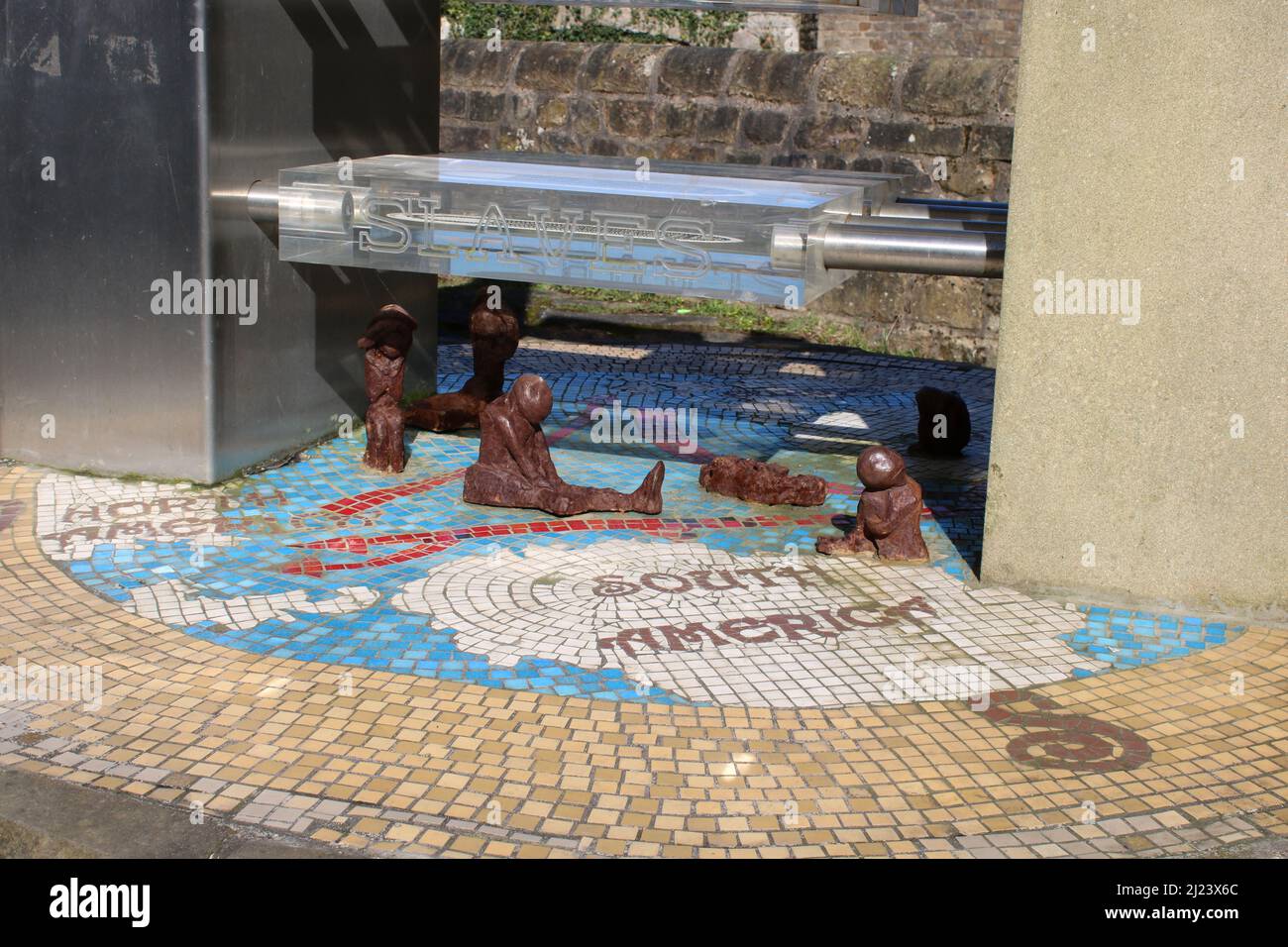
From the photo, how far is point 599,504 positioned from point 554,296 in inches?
224

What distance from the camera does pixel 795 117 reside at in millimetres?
12789

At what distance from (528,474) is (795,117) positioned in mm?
6073

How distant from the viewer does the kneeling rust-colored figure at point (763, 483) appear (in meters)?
8.09

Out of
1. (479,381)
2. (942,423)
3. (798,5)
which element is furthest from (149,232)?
(942,423)

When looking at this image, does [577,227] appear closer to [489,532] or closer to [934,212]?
[489,532]

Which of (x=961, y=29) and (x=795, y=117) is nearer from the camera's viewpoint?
(x=795, y=117)

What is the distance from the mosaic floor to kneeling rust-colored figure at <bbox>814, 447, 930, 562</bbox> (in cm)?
10

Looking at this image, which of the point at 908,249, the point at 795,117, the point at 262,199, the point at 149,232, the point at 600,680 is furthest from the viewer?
the point at 795,117

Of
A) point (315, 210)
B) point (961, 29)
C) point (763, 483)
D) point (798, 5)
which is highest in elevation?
point (961, 29)

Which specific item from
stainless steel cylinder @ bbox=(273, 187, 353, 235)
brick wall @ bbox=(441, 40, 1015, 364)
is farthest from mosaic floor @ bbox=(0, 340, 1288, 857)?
brick wall @ bbox=(441, 40, 1015, 364)

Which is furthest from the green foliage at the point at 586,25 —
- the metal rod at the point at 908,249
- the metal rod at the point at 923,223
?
the metal rod at the point at 908,249

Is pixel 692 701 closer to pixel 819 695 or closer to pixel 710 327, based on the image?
pixel 819 695

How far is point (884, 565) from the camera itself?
7266 mm

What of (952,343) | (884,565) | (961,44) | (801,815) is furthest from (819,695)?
(961,44)
